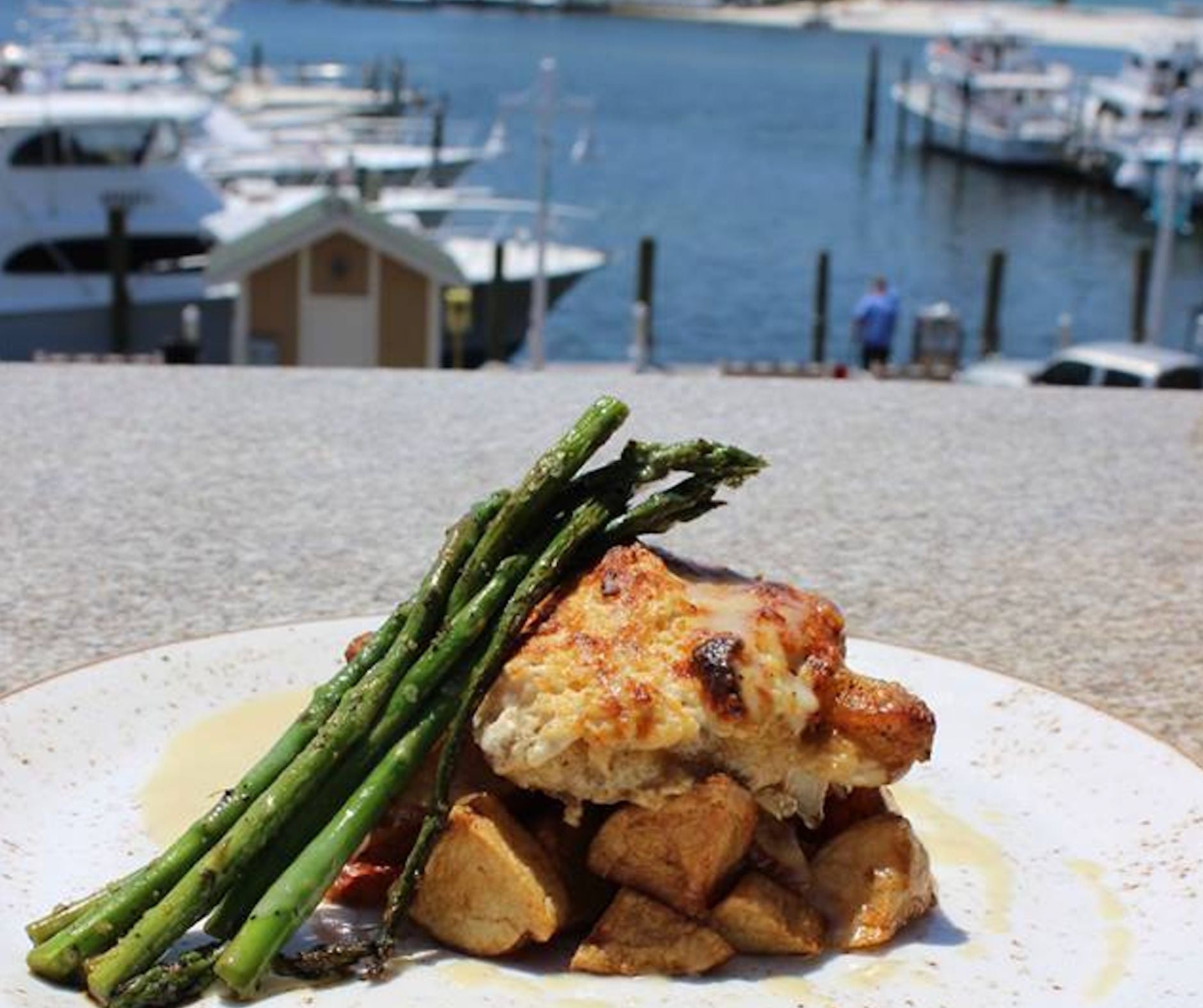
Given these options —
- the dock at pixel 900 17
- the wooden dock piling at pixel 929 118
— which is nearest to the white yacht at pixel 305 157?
the wooden dock piling at pixel 929 118

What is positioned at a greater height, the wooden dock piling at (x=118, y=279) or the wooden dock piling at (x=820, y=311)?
the wooden dock piling at (x=118, y=279)

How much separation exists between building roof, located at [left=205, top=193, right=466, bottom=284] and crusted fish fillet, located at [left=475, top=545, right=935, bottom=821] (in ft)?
53.9

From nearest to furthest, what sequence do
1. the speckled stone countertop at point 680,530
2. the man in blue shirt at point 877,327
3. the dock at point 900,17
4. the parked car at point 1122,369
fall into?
1. the speckled stone countertop at point 680,530
2. the parked car at point 1122,369
3. the man in blue shirt at point 877,327
4. the dock at point 900,17

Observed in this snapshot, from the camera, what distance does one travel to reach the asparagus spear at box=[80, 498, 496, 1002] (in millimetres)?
2425

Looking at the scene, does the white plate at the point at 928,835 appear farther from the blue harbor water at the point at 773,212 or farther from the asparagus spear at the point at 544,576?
the blue harbor water at the point at 773,212

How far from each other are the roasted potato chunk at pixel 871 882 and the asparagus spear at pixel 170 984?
77 cm

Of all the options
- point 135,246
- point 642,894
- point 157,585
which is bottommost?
point 135,246

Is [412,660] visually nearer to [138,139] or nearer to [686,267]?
[138,139]

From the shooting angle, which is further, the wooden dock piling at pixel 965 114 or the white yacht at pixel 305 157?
the wooden dock piling at pixel 965 114

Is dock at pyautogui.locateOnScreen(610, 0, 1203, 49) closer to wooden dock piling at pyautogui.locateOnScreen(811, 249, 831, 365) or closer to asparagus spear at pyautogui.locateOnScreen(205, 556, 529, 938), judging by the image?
wooden dock piling at pyautogui.locateOnScreen(811, 249, 831, 365)

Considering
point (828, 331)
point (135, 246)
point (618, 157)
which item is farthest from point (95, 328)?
point (618, 157)

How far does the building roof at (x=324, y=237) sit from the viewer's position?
19219mm

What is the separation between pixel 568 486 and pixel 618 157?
55723mm

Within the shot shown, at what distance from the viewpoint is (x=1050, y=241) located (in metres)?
48.9
